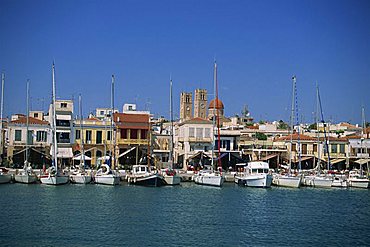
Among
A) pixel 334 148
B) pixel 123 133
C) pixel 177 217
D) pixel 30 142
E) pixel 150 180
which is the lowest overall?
pixel 177 217

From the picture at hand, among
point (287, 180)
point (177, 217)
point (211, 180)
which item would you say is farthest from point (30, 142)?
point (177, 217)

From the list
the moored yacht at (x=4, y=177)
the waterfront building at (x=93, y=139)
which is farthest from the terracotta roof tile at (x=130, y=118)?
the moored yacht at (x=4, y=177)

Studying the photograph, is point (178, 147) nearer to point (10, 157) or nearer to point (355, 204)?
point (10, 157)

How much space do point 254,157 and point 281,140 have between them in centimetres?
609

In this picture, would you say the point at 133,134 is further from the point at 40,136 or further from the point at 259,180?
the point at 259,180

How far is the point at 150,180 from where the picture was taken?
60000 mm

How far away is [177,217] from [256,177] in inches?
941

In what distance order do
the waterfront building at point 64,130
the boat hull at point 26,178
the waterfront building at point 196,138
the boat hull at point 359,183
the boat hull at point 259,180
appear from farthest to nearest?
1. the waterfront building at point 196,138
2. the waterfront building at point 64,130
3. the boat hull at point 359,183
4. the boat hull at point 259,180
5. the boat hull at point 26,178

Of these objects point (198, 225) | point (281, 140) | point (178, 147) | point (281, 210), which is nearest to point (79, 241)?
point (198, 225)

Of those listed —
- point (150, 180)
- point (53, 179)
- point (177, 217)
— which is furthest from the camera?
point (150, 180)

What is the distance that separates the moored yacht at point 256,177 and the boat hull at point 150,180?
31.1 feet

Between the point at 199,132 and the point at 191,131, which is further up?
the point at 191,131

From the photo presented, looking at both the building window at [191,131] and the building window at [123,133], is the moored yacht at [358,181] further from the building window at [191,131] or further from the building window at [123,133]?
the building window at [123,133]

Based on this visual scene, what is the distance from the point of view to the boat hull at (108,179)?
59.8 metres
